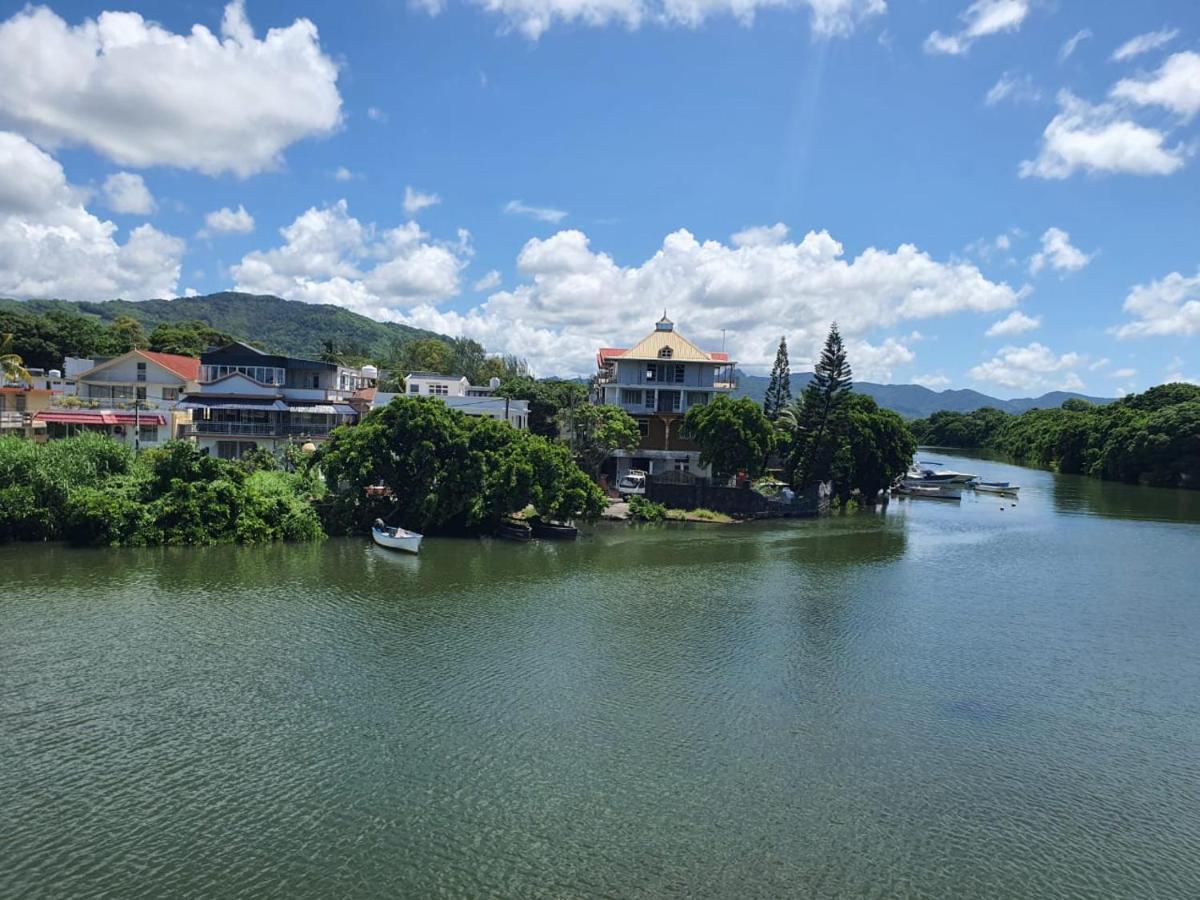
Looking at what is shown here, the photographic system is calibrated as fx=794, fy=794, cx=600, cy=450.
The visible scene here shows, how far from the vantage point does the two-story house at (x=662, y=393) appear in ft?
182

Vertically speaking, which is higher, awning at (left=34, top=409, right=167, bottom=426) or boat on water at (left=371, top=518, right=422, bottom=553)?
awning at (left=34, top=409, right=167, bottom=426)

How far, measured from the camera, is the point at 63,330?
237 ft

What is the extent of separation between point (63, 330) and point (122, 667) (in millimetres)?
65228

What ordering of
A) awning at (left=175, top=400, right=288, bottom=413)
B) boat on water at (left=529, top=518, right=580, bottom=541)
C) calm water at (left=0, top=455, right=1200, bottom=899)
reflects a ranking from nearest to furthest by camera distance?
calm water at (left=0, top=455, right=1200, bottom=899), boat on water at (left=529, top=518, right=580, bottom=541), awning at (left=175, top=400, right=288, bottom=413)

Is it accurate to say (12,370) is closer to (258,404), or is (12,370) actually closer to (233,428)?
(233,428)

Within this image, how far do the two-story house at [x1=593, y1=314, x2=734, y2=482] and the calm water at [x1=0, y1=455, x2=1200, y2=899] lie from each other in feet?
75.0

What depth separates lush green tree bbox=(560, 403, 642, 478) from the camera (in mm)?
50312

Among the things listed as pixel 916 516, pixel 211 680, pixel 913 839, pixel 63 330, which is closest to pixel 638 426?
pixel 916 516

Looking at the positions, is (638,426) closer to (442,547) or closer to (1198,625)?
(442,547)

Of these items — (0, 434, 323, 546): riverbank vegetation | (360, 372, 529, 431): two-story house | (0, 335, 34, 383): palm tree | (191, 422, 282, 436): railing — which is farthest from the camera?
(360, 372, 529, 431): two-story house

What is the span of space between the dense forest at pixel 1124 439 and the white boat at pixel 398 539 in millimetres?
76470

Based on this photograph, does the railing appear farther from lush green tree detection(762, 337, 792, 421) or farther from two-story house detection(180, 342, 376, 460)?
lush green tree detection(762, 337, 792, 421)

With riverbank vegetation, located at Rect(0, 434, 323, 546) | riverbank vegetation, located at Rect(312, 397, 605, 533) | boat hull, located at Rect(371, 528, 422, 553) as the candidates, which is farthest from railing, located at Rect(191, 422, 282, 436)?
boat hull, located at Rect(371, 528, 422, 553)

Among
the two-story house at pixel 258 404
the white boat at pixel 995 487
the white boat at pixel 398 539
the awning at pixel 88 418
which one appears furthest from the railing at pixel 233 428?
the white boat at pixel 995 487
